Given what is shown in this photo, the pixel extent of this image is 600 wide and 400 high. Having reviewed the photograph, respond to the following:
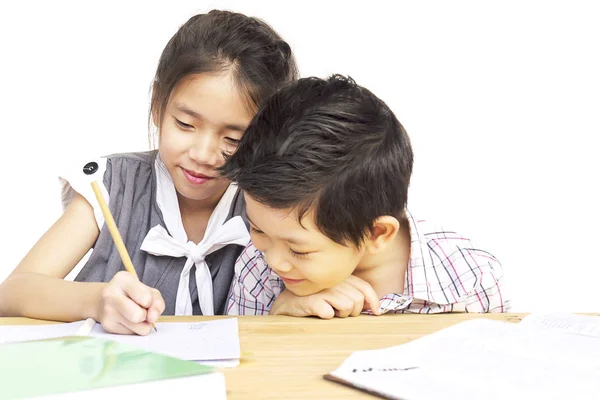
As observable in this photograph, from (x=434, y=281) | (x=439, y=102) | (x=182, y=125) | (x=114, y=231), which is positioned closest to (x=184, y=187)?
(x=182, y=125)

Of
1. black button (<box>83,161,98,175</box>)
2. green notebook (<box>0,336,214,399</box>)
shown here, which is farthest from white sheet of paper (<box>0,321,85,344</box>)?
black button (<box>83,161,98,175</box>)

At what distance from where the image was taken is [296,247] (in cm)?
107

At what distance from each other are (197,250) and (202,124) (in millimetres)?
251

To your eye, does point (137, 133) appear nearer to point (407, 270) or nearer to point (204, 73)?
point (204, 73)

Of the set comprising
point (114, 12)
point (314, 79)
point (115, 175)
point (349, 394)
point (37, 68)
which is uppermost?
point (114, 12)

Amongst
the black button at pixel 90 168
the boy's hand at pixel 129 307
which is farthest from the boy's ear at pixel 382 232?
the black button at pixel 90 168

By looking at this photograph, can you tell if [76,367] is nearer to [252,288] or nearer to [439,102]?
[252,288]

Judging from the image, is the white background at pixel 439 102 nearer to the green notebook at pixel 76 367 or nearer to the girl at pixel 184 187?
the girl at pixel 184 187

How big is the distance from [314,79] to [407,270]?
0.33 meters

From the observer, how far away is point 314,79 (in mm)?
1183

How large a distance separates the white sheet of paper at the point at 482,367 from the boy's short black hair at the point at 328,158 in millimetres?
231

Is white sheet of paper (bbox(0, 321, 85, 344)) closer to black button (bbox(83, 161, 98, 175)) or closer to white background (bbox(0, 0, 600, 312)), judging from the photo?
black button (bbox(83, 161, 98, 175))

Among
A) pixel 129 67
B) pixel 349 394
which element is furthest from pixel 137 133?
pixel 349 394

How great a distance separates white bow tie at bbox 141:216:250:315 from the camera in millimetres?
→ 1458
